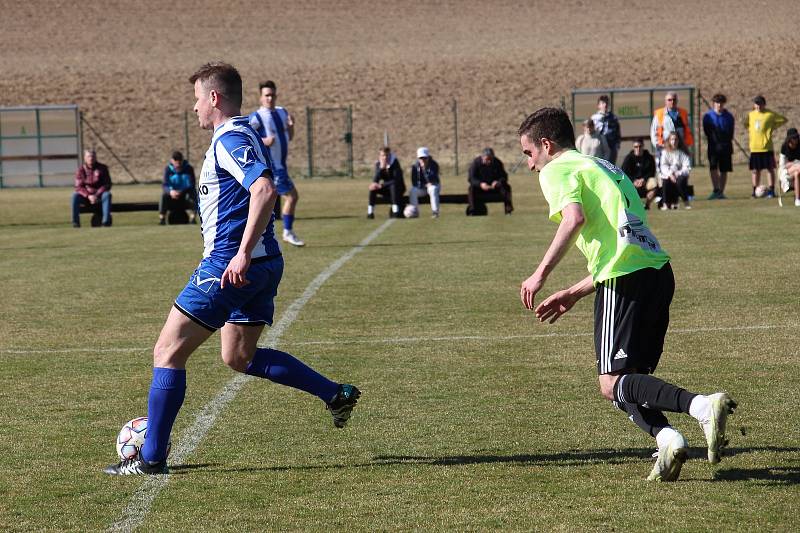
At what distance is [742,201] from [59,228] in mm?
13318

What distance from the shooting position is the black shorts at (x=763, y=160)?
83.9 ft

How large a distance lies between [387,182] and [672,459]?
19.3m

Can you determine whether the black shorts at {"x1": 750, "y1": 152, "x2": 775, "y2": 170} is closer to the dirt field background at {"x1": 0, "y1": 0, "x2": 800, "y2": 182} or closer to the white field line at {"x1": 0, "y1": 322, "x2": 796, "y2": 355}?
the white field line at {"x1": 0, "y1": 322, "x2": 796, "y2": 355}

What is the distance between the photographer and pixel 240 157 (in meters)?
5.68

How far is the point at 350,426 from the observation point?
6699 millimetres

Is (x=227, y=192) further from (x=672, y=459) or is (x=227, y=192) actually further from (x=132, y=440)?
(x=672, y=459)

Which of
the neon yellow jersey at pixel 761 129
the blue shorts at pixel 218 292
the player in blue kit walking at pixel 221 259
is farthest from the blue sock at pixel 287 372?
the neon yellow jersey at pixel 761 129

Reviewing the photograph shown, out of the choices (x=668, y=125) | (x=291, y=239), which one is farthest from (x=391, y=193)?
(x=291, y=239)

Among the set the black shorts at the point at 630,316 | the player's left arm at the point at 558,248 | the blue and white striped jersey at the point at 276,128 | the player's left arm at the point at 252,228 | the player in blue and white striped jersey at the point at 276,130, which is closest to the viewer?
the player's left arm at the point at 558,248

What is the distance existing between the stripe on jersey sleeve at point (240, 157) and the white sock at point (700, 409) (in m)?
2.12

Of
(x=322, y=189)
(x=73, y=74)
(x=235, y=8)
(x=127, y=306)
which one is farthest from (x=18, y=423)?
(x=235, y=8)

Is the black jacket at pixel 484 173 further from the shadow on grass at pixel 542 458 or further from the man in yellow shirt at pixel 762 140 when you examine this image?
the shadow on grass at pixel 542 458

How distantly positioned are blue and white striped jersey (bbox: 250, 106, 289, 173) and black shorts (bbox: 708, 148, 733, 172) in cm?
1219

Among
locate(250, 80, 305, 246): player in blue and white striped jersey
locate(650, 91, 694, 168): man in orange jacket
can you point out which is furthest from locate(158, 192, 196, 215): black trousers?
locate(650, 91, 694, 168): man in orange jacket
